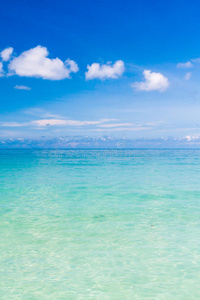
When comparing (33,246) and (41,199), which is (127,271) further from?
(41,199)

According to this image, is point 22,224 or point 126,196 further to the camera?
point 126,196

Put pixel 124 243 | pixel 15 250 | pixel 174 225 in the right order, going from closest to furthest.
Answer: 1. pixel 15 250
2. pixel 124 243
3. pixel 174 225

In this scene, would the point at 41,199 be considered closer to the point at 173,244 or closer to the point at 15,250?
the point at 15,250

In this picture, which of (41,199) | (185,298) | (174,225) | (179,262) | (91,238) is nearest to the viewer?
(185,298)

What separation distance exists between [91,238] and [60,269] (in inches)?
101

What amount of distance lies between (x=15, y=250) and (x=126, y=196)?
35.6ft

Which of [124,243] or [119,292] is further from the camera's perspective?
[124,243]

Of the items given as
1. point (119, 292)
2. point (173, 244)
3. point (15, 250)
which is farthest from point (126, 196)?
point (119, 292)

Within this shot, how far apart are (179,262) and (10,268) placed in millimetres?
4399

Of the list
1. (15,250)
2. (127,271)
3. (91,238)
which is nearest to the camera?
(127,271)

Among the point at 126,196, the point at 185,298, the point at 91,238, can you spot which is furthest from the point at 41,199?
the point at 185,298

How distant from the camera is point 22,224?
38.2 ft

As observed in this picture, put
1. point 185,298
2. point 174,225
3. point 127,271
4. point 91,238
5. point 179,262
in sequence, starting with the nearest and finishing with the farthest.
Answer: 1. point 185,298
2. point 127,271
3. point 179,262
4. point 91,238
5. point 174,225

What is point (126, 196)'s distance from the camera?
18484mm
